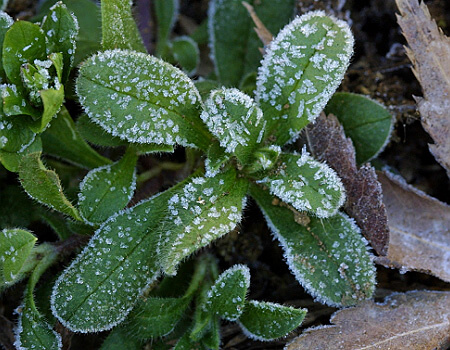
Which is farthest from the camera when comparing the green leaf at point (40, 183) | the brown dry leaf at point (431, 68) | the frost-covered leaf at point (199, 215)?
the brown dry leaf at point (431, 68)

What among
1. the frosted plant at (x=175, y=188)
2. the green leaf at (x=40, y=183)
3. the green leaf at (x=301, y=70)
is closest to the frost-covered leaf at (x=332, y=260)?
the frosted plant at (x=175, y=188)

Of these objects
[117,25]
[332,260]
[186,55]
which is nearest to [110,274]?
[332,260]

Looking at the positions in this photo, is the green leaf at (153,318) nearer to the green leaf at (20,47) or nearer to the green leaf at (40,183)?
the green leaf at (40,183)

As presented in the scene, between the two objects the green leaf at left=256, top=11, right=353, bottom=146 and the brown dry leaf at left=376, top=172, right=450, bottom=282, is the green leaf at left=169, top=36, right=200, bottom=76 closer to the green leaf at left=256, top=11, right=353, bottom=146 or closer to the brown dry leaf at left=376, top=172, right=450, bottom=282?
the green leaf at left=256, top=11, right=353, bottom=146

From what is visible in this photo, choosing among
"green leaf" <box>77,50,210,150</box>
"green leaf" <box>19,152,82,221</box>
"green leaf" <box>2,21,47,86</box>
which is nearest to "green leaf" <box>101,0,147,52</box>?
"green leaf" <box>77,50,210,150</box>

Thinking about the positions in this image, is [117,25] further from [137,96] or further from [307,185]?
[307,185]

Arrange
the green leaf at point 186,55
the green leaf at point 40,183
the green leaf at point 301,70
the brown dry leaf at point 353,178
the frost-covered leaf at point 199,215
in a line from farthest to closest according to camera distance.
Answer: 1. the green leaf at point 186,55
2. the brown dry leaf at point 353,178
3. the green leaf at point 301,70
4. the green leaf at point 40,183
5. the frost-covered leaf at point 199,215
